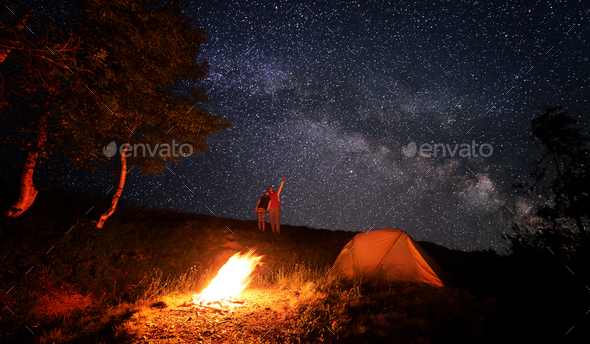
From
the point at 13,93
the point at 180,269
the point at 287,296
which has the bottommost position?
the point at 180,269

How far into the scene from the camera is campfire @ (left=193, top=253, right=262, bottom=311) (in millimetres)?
5961

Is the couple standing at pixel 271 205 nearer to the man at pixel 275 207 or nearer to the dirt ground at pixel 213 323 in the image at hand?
the man at pixel 275 207

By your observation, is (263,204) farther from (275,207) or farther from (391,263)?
(391,263)

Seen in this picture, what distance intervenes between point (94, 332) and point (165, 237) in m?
6.19

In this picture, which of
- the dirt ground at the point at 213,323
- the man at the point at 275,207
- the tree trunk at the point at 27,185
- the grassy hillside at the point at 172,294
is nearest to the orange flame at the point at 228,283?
the dirt ground at the point at 213,323

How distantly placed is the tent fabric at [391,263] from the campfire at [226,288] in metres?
3.68

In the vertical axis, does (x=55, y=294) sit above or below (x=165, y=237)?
below

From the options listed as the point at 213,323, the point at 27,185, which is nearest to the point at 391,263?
the point at 213,323

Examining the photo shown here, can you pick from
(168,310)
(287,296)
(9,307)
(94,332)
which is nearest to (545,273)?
(287,296)

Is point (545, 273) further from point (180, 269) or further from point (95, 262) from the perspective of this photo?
point (95, 262)

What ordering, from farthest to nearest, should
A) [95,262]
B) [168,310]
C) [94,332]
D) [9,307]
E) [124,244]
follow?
1. [124,244]
2. [95,262]
3. [168,310]
4. [9,307]
5. [94,332]

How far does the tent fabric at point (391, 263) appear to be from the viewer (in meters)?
9.06

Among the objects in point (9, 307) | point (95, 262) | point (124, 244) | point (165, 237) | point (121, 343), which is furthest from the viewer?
point (165, 237)

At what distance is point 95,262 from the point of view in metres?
7.50
